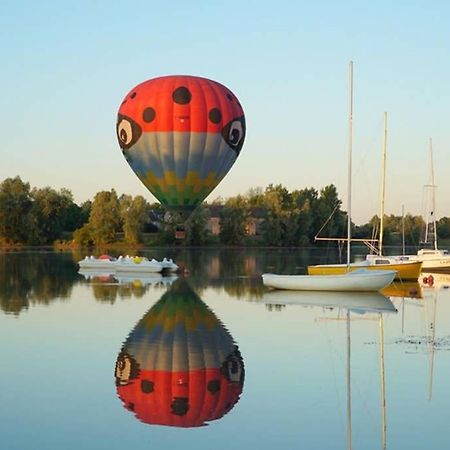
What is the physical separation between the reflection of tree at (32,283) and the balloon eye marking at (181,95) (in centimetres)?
905

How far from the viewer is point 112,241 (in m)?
99.9

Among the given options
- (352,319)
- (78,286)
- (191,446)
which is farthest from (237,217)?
(191,446)

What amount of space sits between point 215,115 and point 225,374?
2037cm

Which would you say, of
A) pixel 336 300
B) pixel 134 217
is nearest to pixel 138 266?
pixel 336 300

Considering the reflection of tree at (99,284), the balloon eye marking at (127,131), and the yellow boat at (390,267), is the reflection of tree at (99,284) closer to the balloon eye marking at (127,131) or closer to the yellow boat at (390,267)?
the yellow boat at (390,267)

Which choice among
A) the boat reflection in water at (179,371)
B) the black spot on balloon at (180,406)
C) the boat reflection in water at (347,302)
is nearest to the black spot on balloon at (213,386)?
the boat reflection in water at (179,371)

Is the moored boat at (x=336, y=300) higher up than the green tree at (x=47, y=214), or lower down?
lower down

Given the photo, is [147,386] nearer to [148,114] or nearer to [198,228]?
[148,114]

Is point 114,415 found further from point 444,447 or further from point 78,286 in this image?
point 78,286

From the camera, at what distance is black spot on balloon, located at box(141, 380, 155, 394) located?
14.9 meters

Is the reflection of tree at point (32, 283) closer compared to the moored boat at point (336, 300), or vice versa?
the moored boat at point (336, 300)

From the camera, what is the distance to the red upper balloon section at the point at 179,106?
3488 centimetres

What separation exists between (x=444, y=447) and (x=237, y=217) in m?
94.6

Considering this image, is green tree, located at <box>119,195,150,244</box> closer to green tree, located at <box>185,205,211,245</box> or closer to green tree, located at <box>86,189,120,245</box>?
green tree, located at <box>86,189,120,245</box>
